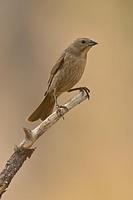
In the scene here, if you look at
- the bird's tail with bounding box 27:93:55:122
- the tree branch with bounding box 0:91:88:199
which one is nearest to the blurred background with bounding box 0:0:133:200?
the bird's tail with bounding box 27:93:55:122

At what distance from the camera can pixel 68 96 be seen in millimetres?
2691

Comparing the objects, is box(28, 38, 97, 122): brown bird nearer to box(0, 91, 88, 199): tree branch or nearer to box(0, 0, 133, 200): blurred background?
box(0, 91, 88, 199): tree branch

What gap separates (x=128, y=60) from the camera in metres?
2.78

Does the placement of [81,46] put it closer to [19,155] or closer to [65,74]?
[65,74]

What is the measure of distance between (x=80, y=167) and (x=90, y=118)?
0.79 ft

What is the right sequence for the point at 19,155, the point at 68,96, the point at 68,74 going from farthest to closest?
the point at 68,96, the point at 68,74, the point at 19,155

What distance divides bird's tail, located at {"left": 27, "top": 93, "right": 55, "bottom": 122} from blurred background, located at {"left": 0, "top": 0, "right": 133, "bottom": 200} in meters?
0.74

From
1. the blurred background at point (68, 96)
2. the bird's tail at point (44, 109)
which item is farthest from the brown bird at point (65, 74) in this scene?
the blurred background at point (68, 96)

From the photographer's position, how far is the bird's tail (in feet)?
6.19

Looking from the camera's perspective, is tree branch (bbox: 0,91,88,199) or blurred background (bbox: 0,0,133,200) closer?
tree branch (bbox: 0,91,88,199)

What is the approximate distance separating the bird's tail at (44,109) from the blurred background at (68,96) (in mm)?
742

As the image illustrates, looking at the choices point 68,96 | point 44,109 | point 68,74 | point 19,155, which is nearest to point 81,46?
point 68,74

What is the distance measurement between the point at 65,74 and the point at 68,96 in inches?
33.2

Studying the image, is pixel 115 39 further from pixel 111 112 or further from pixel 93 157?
pixel 93 157
